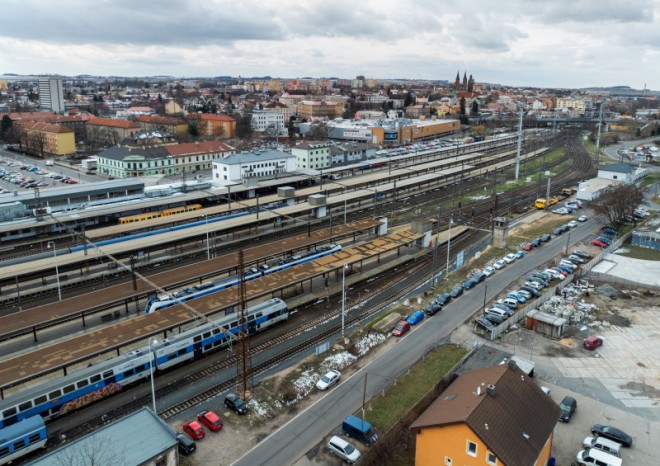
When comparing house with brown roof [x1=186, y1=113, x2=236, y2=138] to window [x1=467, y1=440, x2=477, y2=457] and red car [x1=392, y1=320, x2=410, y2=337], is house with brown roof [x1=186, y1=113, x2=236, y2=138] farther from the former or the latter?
window [x1=467, y1=440, x2=477, y2=457]

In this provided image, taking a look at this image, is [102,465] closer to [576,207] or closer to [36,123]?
[576,207]

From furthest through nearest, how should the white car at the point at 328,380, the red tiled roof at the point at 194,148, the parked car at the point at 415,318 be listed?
the red tiled roof at the point at 194,148, the parked car at the point at 415,318, the white car at the point at 328,380

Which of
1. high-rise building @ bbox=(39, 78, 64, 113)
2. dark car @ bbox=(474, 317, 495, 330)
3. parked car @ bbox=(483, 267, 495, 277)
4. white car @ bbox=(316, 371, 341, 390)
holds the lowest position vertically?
white car @ bbox=(316, 371, 341, 390)

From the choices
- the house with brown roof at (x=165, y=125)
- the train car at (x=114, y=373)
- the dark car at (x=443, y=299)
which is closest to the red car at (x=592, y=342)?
the dark car at (x=443, y=299)

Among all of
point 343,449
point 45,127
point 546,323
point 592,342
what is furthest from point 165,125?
point 343,449

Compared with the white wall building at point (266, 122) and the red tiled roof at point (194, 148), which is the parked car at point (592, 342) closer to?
the red tiled roof at point (194, 148)

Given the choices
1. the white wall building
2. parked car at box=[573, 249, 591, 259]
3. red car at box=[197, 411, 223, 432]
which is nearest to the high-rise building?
the white wall building

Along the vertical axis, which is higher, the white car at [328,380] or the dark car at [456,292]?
the dark car at [456,292]

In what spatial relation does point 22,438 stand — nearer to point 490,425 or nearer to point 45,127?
point 490,425
